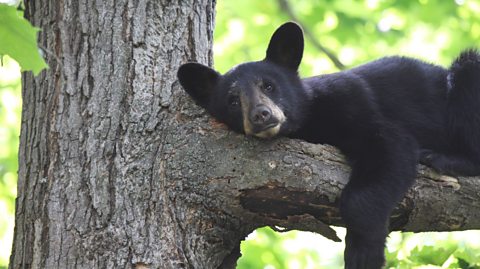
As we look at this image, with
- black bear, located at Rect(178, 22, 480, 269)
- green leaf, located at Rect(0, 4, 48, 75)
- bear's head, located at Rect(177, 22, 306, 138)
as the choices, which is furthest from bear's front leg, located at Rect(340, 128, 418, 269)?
green leaf, located at Rect(0, 4, 48, 75)

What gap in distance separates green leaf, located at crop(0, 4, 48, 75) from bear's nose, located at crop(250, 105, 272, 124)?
5.80 feet

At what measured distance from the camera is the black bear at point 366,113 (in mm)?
4094

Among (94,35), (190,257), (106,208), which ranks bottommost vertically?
(190,257)

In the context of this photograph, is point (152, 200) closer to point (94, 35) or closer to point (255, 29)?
point (94, 35)

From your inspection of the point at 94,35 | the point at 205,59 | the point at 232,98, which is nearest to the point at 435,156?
the point at 232,98

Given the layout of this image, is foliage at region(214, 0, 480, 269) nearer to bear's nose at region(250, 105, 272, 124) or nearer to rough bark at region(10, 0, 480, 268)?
bear's nose at region(250, 105, 272, 124)

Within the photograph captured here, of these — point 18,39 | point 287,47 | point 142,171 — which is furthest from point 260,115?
point 18,39

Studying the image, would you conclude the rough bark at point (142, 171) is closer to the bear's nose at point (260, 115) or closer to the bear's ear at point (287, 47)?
the bear's nose at point (260, 115)

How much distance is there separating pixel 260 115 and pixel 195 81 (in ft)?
1.60

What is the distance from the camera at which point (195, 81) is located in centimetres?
424

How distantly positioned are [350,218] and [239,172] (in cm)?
74

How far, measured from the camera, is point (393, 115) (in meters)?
4.98

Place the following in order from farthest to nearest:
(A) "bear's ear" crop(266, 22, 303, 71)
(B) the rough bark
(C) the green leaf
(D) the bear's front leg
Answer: (A) "bear's ear" crop(266, 22, 303, 71)
(D) the bear's front leg
(B) the rough bark
(C) the green leaf

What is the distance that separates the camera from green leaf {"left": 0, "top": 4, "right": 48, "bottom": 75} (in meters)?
2.44
